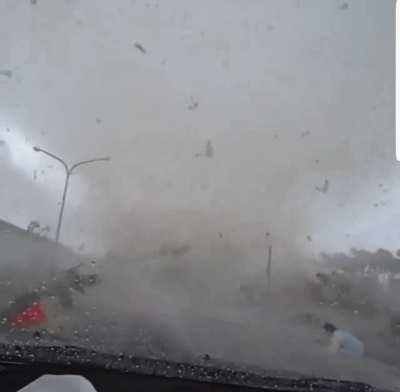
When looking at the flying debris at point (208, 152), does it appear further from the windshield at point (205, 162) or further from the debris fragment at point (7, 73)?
the debris fragment at point (7, 73)

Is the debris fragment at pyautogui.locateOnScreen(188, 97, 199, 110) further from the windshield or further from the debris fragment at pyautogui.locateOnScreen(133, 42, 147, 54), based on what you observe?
the debris fragment at pyautogui.locateOnScreen(133, 42, 147, 54)

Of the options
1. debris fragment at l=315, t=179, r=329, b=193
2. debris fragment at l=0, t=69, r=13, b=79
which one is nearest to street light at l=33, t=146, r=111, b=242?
debris fragment at l=0, t=69, r=13, b=79

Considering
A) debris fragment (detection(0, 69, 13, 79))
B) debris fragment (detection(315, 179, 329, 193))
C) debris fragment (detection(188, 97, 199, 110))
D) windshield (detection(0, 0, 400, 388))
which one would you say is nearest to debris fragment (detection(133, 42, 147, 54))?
windshield (detection(0, 0, 400, 388))

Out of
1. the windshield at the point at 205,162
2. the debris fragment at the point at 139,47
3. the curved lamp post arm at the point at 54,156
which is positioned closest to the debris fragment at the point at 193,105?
the windshield at the point at 205,162

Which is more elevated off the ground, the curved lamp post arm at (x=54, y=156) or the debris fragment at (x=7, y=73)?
the debris fragment at (x=7, y=73)

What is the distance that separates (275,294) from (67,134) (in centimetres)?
48

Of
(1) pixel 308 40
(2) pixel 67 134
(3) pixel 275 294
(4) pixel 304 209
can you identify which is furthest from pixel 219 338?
(1) pixel 308 40

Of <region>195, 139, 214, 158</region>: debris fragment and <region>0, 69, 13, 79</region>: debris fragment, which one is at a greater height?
<region>0, 69, 13, 79</region>: debris fragment

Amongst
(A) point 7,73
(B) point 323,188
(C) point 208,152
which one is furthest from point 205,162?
(A) point 7,73

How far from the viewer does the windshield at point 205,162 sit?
866mm

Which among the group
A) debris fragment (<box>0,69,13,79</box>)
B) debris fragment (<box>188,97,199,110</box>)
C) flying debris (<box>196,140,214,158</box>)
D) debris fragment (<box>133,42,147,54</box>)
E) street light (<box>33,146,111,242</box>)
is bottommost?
street light (<box>33,146,111,242</box>)

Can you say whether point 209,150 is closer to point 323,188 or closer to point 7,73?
point 323,188

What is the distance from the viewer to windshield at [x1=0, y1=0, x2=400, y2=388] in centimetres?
87

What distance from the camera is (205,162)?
3.03 ft
